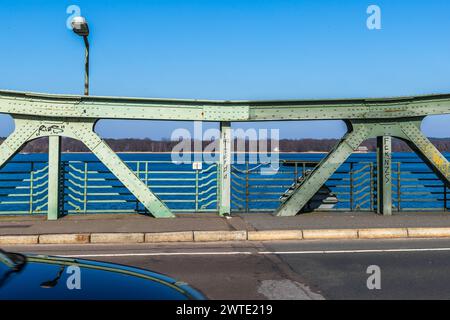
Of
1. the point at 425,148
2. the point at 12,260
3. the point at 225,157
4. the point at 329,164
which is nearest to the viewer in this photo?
the point at 12,260

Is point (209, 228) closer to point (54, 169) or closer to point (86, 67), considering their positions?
point (54, 169)

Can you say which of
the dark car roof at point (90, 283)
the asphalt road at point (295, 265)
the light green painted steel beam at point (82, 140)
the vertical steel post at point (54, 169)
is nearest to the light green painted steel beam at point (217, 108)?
the light green painted steel beam at point (82, 140)

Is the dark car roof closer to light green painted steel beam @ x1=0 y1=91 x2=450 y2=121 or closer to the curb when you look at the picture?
the curb

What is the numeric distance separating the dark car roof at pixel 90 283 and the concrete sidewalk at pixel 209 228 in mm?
5398

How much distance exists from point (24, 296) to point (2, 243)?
22.3ft

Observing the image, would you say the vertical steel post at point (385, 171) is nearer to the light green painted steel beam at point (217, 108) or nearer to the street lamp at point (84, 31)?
the light green painted steel beam at point (217, 108)

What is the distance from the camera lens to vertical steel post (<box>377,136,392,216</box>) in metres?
11.6

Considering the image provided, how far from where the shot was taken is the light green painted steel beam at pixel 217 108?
1055cm

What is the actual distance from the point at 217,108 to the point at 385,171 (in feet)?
15.3

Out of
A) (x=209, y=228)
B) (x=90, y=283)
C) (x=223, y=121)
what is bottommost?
(x=90, y=283)

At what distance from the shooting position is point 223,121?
11.3m

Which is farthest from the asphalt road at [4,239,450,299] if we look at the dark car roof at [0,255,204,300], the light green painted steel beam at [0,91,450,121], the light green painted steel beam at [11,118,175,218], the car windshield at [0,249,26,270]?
the light green painted steel beam at [0,91,450,121]

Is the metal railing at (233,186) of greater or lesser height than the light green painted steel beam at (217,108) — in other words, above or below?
below

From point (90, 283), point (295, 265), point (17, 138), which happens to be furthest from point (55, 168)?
point (90, 283)
